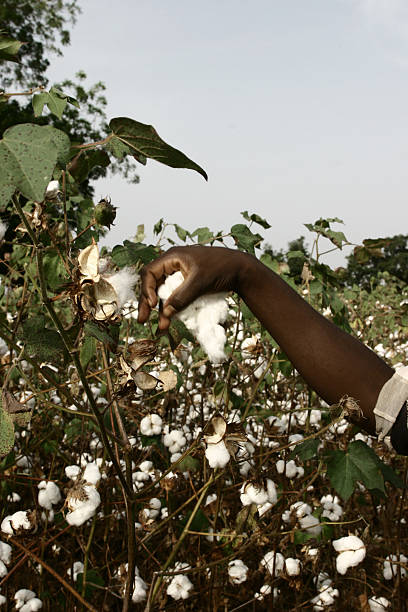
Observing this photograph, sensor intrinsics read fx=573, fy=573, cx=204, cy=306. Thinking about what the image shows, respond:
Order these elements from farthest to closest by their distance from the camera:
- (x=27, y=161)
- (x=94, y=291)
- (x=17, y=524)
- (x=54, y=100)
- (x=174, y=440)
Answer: (x=174, y=440) → (x=17, y=524) → (x=54, y=100) → (x=94, y=291) → (x=27, y=161)

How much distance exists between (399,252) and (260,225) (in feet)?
83.2

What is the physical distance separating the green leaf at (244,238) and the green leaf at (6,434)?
2.36ft

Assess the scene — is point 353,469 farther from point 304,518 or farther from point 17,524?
point 17,524

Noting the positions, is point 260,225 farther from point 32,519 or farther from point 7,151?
point 7,151

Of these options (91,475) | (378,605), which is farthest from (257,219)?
(378,605)

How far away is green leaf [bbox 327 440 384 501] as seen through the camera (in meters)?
1.19

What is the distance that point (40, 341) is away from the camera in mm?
811

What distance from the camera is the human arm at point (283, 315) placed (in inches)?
29.0

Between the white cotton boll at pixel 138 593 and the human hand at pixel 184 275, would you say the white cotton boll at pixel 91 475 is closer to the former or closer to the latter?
the white cotton boll at pixel 138 593

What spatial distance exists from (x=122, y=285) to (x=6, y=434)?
0.79 feet

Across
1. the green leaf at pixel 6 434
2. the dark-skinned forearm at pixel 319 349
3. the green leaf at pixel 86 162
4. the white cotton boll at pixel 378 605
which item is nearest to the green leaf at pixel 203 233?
the green leaf at pixel 86 162

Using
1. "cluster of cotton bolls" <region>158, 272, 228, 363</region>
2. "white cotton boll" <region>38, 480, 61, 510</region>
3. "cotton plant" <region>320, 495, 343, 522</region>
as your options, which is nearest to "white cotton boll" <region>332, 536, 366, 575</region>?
"cotton plant" <region>320, 495, 343, 522</region>

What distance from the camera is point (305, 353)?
97cm

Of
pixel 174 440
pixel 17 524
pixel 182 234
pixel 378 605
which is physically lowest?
pixel 378 605
